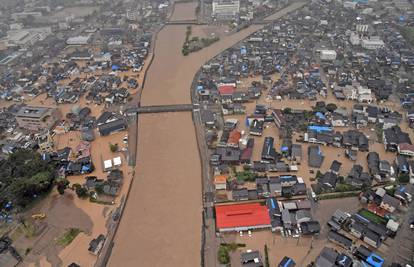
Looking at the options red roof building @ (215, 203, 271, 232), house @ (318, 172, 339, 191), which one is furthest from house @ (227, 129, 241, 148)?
house @ (318, 172, 339, 191)

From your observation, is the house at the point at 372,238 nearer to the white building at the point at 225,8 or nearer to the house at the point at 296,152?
the house at the point at 296,152

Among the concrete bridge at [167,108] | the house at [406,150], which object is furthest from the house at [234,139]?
the house at [406,150]

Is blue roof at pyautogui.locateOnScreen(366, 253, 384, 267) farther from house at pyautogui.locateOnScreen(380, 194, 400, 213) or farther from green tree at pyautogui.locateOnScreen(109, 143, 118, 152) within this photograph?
green tree at pyautogui.locateOnScreen(109, 143, 118, 152)

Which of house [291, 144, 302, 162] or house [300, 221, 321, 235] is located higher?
house [291, 144, 302, 162]

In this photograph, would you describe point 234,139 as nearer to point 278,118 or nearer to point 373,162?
point 278,118

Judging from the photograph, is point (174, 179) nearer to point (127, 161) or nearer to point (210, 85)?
point (127, 161)

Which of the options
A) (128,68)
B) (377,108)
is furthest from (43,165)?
(377,108)

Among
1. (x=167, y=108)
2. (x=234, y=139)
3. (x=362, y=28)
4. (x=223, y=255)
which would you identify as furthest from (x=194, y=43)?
(x=223, y=255)
